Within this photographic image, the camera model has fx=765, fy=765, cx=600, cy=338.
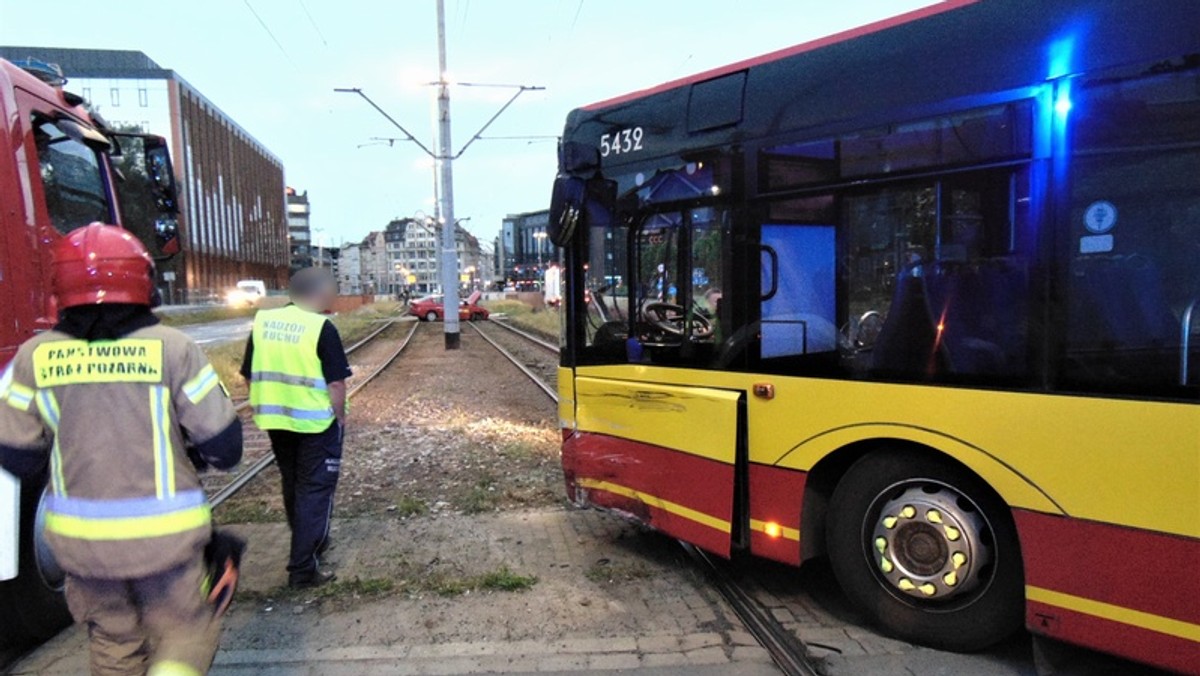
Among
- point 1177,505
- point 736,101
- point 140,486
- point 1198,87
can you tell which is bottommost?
point 1177,505

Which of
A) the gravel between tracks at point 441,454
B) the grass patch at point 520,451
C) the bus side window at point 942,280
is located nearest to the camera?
the bus side window at point 942,280

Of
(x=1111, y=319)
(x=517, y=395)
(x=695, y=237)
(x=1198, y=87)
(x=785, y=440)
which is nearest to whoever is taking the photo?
(x=1198, y=87)

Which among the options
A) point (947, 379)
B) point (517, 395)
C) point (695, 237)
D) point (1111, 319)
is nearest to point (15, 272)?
point (695, 237)

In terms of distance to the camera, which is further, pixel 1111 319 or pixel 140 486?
pixel 1111 319

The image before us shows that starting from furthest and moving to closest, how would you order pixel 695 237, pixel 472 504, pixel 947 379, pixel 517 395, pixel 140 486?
pixel 517 395, pixel 472 504, pixel 695 237, pixel 947 379, pixel 140 486

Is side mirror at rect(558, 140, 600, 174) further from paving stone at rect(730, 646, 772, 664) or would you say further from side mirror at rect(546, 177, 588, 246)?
paving stone at rect(730, 646, 772, 664)

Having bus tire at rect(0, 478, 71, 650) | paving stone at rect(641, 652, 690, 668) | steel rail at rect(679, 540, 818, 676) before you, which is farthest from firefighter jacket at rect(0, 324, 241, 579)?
steel rail at rect(679, 540, 818, 676)

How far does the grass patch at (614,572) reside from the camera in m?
4.50

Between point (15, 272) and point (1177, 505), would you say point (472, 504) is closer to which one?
point (15, 272)

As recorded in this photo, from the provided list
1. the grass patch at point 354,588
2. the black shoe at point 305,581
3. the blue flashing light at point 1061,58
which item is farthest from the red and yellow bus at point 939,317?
the black shoe at point 305,581

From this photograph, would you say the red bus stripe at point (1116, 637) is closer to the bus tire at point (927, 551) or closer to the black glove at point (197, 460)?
the bus tire at point (927, 551)

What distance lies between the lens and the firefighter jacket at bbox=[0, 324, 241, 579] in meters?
2.12

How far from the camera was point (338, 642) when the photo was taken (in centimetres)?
374

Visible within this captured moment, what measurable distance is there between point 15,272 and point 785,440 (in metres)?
3.76
